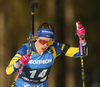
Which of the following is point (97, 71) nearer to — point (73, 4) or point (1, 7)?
point (73, 4)

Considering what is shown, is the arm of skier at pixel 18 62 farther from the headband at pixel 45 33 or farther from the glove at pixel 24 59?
the headband at pixel 45 33

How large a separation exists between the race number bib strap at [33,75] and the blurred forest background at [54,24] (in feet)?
10.1

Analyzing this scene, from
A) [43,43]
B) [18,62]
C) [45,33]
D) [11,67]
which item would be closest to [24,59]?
[18,62]

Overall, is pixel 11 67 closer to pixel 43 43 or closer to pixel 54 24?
pixel 43 43

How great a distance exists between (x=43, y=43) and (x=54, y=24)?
10.9ft

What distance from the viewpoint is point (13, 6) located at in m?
6.75

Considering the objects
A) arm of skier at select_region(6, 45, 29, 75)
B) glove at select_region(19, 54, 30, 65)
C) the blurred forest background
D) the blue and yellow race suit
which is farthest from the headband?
the blurred forest background

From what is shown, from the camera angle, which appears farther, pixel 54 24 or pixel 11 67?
pixel 54 24

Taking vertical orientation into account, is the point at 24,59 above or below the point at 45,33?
below

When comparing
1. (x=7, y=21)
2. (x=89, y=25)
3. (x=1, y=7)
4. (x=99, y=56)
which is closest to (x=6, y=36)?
(x=7, y=21)

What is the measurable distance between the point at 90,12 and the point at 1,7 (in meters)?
2.82

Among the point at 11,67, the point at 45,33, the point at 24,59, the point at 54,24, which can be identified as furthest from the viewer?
the point at 54,24

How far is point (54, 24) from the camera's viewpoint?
22.4ft

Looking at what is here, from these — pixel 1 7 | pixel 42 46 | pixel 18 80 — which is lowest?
pixel 18 80
